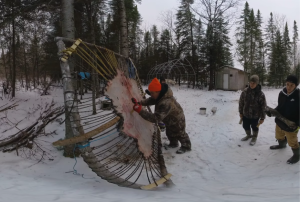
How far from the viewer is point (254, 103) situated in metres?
4.50

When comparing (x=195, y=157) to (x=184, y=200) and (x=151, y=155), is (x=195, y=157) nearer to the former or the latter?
(x=151, y=155)

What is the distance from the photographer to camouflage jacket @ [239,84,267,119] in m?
4.44

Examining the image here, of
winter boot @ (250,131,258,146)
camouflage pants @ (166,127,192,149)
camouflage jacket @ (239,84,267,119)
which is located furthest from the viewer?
winter boot @ (250,131,258,146)

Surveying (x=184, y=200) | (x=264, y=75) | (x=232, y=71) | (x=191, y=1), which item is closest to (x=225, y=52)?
(x=232, y=71)

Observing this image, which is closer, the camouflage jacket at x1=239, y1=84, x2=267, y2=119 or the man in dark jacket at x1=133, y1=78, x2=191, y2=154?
the man in dark jacket at x1=133, y1=78, x2=191, y2=154

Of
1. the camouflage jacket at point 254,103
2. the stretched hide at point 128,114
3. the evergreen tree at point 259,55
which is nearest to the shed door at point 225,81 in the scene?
the evergreen tree at point 259,55

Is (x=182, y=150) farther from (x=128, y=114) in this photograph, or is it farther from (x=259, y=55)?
(x=259, y=55)

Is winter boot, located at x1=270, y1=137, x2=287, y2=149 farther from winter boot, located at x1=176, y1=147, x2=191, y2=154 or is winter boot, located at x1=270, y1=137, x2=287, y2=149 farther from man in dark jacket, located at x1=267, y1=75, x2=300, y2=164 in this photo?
winter boot, located at x1=176, y1=147, x2=191, y2=154

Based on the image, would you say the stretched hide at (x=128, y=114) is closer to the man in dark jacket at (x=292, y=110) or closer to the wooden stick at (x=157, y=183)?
the wooden stick at (x=157, y=183)

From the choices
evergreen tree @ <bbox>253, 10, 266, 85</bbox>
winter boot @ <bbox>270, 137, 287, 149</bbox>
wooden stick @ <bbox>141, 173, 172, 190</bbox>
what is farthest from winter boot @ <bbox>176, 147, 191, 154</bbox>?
evergreen tree @ <bbox>253, 10, 266, 85</bbox>

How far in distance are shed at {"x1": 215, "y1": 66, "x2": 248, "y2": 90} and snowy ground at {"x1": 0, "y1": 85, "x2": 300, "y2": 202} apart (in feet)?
66.5

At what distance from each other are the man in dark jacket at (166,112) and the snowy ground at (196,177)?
30cm

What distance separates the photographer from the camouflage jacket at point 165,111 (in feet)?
11.1

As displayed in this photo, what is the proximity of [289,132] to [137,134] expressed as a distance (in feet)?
8.01
